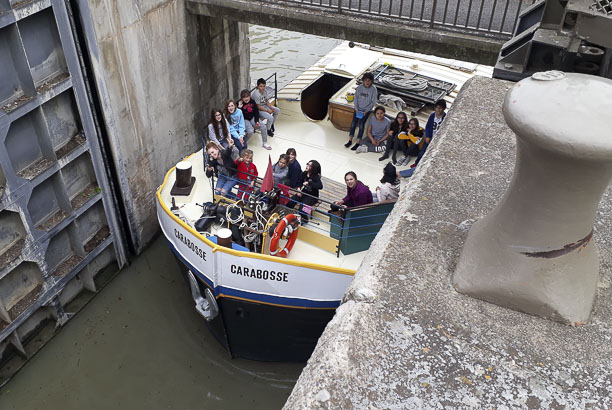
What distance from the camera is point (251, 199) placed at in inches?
334

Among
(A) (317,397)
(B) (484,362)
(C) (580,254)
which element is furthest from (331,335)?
(C) (580,254)

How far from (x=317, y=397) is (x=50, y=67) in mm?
7801

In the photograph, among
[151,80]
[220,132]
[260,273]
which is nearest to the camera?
[260,273]

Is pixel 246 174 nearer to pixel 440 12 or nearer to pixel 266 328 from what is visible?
pixel 266 328

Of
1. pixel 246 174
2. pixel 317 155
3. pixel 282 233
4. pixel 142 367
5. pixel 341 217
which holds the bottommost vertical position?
pixel 142 367

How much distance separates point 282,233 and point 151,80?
4.13 metres

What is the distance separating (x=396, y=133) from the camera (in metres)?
10.3

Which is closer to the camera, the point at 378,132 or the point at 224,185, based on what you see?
the point at 224,185

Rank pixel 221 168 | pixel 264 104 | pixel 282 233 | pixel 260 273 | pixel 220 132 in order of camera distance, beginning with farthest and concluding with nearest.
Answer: pixel 264 104 → pixel 220 132 → pixel 221 168 → pixel 282 233 → pixel 260 273

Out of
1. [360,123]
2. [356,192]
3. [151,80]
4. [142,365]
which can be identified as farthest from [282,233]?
[151,80]

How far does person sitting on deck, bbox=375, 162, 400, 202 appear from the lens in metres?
8.36

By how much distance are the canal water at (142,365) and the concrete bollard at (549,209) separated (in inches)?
274

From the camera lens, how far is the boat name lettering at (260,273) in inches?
309

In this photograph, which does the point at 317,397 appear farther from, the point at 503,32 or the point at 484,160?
the point at 503,32
